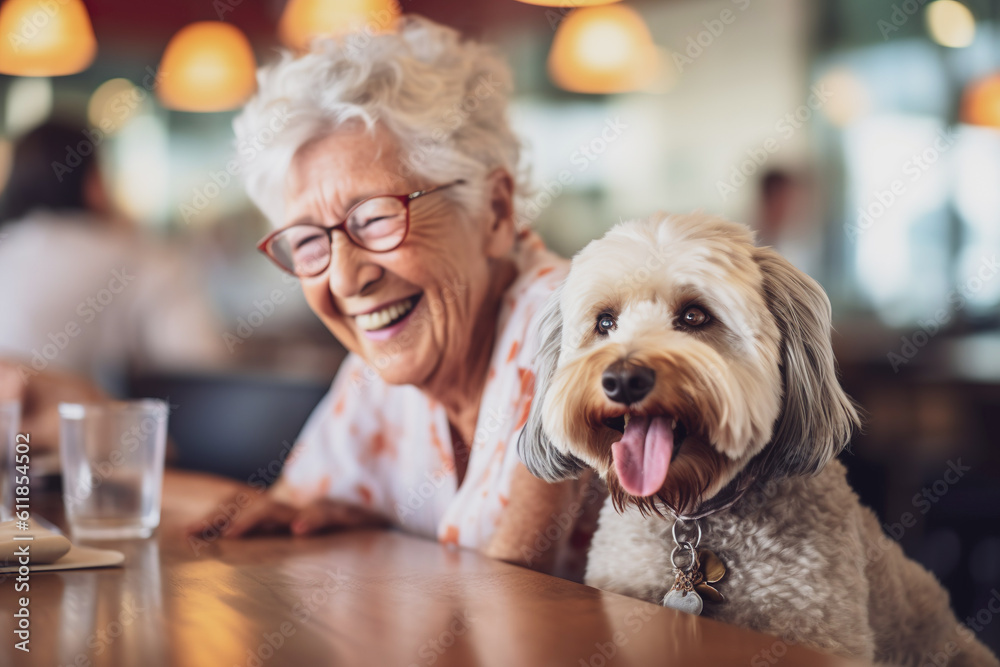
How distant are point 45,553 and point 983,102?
5.73 metres

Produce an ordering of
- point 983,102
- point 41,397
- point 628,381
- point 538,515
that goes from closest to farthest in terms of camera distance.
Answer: point 628,381, point 538,515, point 41,397, point 983,102

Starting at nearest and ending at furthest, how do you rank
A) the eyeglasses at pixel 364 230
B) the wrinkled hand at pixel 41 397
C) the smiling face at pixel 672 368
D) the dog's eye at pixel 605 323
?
the smiling face at pixel 672 368 < the dog's eye at pixel 605 323 < the eyeglasses at pixel 364 230 < the wrinkled hand at pixel 41 397

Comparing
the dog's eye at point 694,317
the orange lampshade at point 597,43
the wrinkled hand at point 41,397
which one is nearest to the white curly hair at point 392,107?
the dog's eye at point 694,317

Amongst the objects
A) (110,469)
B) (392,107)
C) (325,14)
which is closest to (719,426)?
(392,107)

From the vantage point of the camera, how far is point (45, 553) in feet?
3.46

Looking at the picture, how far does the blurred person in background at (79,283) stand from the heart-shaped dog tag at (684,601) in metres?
2.22

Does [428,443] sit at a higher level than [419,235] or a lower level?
lower

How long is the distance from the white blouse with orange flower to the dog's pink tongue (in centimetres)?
21

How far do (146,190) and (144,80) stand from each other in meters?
1.06

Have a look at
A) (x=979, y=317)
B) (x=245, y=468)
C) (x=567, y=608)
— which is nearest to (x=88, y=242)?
(x=245, y=468)

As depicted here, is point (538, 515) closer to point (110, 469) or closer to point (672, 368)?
point (672, 368)

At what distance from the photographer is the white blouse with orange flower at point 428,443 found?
128 centimetres

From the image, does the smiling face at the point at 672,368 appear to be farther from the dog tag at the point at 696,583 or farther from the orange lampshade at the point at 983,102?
the orange lampshade at the point at 983,102

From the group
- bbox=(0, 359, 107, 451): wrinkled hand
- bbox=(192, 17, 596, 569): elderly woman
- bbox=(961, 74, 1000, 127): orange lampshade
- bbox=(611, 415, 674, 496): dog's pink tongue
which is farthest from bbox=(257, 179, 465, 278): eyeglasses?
bbox=(961, 74, 1000, 127): orange lampshade
